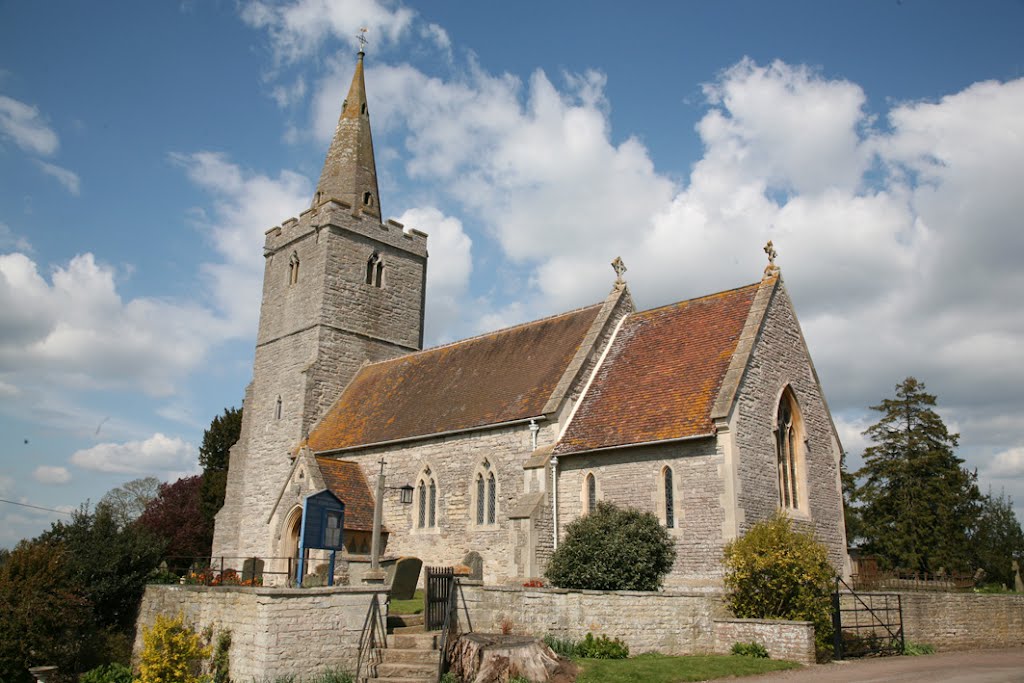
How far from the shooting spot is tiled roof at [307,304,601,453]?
82.9ft

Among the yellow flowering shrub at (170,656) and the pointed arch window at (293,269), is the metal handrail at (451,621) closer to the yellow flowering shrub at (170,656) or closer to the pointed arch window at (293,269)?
the yellow flowering shrub at (170,656)

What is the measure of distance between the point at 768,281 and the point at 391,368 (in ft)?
54.2

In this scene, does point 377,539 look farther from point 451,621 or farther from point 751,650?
point 751,650

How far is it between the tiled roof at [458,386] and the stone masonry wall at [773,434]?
5998 mm

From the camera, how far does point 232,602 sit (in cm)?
1638

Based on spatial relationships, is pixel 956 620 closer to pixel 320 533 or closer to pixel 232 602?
pixel 320 533

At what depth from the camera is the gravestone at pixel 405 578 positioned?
20.1 m

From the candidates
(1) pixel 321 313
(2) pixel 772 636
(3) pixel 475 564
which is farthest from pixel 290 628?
(1) pixel 321 313

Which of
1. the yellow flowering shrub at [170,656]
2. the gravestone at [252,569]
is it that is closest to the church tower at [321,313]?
the gravestone at [252,569]

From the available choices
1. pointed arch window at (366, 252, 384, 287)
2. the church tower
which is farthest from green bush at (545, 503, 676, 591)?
pointed arch window at (366, 252, 384, 287)

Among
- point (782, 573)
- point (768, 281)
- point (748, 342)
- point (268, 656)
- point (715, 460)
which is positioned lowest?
point (268, 656)

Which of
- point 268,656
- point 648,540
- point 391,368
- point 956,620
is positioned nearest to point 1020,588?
point 956,620

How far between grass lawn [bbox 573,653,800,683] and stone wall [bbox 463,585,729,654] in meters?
0.65

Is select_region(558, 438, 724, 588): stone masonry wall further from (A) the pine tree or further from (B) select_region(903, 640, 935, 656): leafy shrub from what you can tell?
(A) the pine tree
